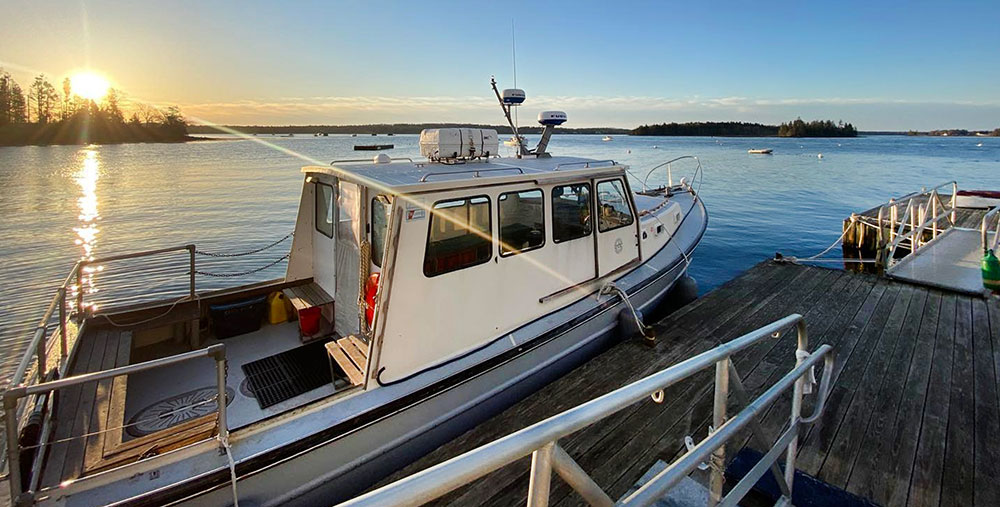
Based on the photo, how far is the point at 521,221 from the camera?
178 inches

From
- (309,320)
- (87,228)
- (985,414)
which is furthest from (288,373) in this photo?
(87,228)

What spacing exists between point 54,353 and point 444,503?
3.52 m

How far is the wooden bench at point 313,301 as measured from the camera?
→ 4.75m

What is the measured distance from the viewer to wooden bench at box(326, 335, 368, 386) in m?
3.61

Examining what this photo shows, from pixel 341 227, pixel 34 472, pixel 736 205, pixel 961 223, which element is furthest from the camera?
pixel 736 205

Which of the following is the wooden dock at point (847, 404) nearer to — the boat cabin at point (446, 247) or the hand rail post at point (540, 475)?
the boat cabin at point (446, 247)

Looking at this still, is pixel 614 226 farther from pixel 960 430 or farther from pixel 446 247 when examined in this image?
pixel 960 430

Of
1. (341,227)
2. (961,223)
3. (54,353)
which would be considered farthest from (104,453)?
(961,223)

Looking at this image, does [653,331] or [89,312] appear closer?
[89,312]

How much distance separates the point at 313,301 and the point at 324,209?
1.02m

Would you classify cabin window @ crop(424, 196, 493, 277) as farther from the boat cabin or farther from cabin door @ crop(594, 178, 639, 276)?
cabin door @ crop(594, 178, 639, 276)

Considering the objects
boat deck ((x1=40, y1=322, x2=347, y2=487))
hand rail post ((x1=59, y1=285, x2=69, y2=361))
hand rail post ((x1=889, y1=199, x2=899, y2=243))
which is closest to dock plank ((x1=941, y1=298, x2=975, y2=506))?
boat deck ((x1=40, y1=322, x2=347, y2=487))

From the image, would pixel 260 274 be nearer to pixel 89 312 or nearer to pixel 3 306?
pixel 3 306

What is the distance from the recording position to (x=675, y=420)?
3738 mm
